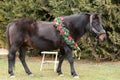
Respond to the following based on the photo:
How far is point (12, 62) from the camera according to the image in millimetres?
8359

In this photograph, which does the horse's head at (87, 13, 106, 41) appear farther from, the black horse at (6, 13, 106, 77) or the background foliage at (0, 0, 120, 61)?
the background foliage at (0, 0, 120, 61)

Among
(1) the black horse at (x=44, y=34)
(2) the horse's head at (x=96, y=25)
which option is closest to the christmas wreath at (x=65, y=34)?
(1) the black horse at (x=44, y=34)

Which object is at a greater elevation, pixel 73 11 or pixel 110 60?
pixel 73 11

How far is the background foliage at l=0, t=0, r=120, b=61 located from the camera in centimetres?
1150

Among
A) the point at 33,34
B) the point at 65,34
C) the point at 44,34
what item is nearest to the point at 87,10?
the point at 65,34

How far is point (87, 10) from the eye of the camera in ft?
37.6

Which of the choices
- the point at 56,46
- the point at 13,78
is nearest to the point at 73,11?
the point at 56,46

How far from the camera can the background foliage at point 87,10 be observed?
37.7 ft

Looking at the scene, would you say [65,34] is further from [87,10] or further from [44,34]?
[87,10]

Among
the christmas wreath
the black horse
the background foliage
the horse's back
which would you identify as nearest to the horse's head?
the black horse

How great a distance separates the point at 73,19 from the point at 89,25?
53cm

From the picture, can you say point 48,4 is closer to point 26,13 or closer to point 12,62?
point 26,13

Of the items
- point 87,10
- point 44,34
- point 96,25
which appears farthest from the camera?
point 87,10

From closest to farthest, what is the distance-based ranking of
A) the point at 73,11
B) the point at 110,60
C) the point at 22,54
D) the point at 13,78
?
the point at 13,78 < the point at 22,54 < the point at 73,11 < the point at 110,60
